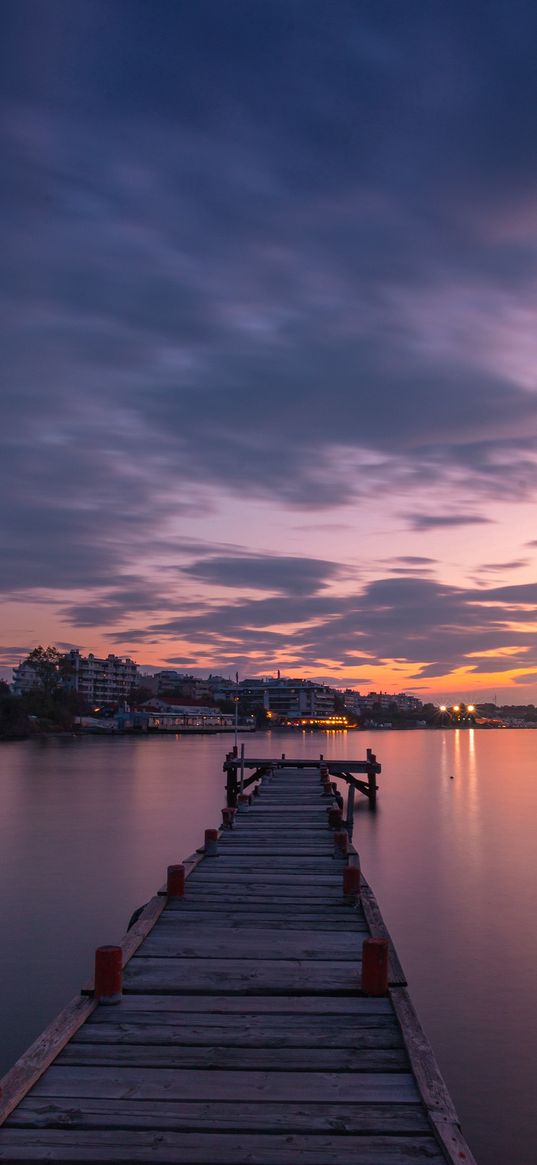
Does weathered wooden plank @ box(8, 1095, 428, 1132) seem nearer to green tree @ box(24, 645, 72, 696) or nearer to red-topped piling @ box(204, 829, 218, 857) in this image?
red-topped piling @ box(204, 829, 218, 857)

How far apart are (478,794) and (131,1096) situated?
6875cm

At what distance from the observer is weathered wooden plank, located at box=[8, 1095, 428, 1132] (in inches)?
286

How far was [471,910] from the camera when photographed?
95.5 ft

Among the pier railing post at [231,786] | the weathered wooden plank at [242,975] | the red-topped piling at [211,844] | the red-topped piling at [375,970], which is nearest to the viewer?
the red-topped piling at [375,970]

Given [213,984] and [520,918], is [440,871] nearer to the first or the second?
[520,918]

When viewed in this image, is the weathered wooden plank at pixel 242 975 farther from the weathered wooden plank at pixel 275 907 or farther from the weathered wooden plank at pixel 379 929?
the weathered wooden plank at pixel 275 907

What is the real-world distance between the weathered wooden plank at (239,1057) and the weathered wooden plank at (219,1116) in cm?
73

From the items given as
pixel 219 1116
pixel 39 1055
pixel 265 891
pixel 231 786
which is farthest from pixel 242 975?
pixel 231 786

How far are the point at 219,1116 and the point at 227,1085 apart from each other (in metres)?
0.58

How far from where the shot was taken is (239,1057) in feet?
28.4

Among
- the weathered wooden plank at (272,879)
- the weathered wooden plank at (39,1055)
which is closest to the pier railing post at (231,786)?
the weathered wooden plank at (272,879)

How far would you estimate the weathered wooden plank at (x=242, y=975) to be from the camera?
10.7 metres

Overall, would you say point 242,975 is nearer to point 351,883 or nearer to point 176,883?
point 176,883

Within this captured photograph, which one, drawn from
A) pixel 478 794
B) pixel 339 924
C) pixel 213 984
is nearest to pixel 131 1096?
pixel 213 984
